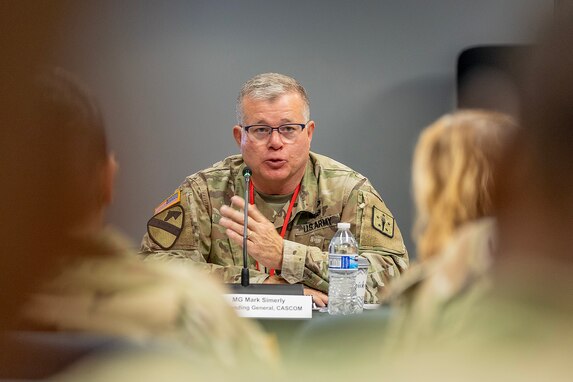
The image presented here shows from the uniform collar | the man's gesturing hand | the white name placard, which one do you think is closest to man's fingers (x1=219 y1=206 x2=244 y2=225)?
the man's gesturing hand

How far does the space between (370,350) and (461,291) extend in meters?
0.27

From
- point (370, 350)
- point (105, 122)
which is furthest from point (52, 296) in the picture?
point (370, 350)

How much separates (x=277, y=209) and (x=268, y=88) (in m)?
0.41

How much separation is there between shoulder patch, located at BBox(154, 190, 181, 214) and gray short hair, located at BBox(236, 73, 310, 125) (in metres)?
0.29

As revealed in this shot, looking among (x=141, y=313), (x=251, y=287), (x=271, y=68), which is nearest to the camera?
(x=141, y=313)

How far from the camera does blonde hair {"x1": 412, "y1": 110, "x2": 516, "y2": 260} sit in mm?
1879

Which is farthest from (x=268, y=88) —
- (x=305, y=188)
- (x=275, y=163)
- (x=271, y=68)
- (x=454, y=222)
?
(x=454, y=222)

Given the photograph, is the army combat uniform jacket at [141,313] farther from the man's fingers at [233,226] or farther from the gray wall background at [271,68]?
the man's fingers at [233,226]

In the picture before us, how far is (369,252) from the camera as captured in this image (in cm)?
230

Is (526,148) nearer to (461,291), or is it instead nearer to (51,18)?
(461,291)

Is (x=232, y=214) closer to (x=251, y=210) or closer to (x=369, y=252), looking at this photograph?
(x=251, y=210)

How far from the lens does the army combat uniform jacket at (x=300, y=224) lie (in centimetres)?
222

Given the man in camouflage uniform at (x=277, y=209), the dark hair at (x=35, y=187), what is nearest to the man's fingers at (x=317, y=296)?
the man in camouflage uniform at (x=277, y=209)

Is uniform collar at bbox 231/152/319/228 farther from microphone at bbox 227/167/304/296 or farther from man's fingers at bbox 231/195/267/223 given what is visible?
microphone at bbox 227/167/304/296
